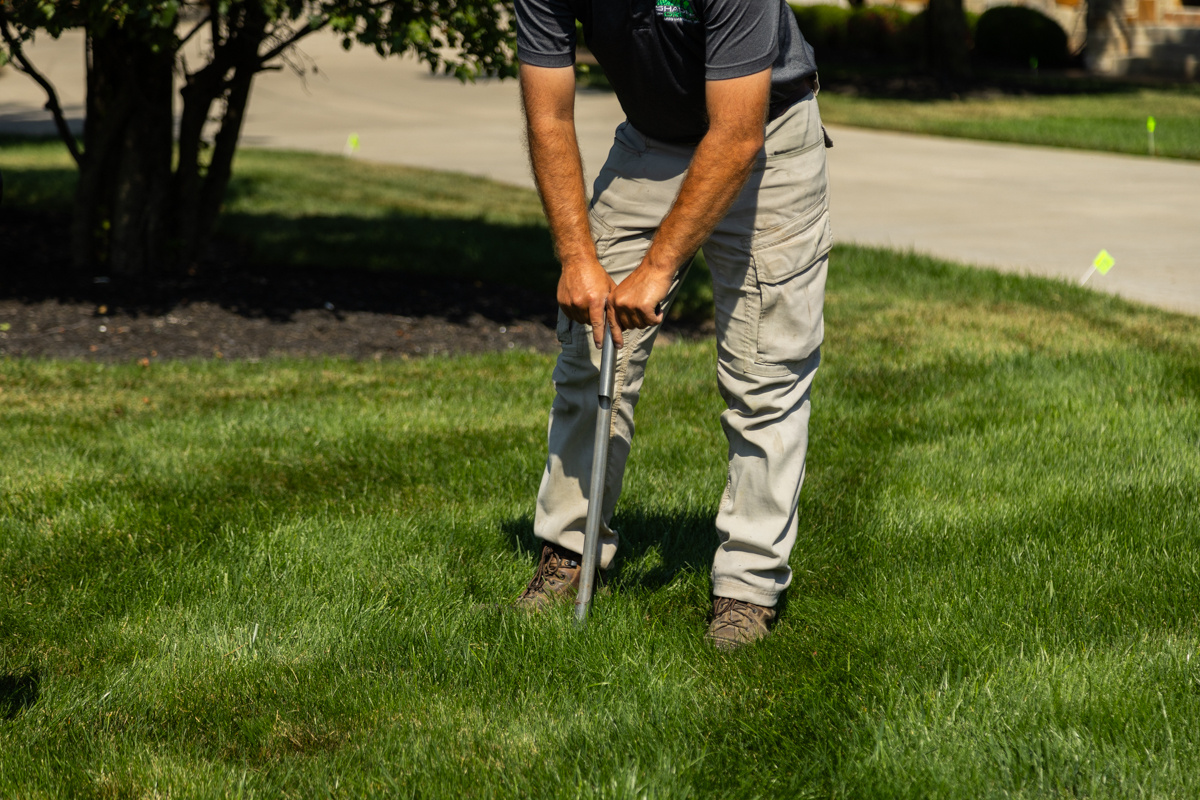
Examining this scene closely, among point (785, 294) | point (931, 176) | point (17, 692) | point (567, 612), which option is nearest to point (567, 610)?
point (567, 612)

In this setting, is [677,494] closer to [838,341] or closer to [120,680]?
[120,680]

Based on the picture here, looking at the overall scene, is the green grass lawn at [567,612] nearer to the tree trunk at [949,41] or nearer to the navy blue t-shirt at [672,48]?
the navy blue t-shirt at [672,48]

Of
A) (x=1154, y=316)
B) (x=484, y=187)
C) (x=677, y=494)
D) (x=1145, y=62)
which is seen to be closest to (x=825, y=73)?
(x=1145, y=62)

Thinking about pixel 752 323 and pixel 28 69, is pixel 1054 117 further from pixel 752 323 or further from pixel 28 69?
pixel 752 323

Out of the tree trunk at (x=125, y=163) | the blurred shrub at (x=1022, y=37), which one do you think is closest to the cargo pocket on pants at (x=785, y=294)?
the tree trunk at (x=125, y=163)

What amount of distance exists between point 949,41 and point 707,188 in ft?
78.7

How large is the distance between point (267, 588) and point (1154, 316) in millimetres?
5499

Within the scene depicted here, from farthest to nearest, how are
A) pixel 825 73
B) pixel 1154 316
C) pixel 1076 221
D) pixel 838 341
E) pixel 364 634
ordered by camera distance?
pixel 825 73
pixel 1076 221
pixel 1154 316
pixel 838 341
pixel 364 634

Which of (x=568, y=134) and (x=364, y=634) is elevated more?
(x=568, y=134)

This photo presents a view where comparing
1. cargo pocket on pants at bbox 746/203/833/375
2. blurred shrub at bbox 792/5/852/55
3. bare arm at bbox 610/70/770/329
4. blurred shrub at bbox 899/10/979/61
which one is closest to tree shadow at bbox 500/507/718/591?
cargo pocket on pants at bbox 746/203/833/375

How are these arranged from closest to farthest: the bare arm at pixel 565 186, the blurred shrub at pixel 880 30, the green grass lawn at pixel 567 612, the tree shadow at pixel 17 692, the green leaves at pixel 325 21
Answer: the green grass lawn at pixel 567 612
the tree shadow at pixel 17 692
the bare arm at pixel 565 186
the green leaves at pixel 325 21
the blurred shrub at pixel 880 30

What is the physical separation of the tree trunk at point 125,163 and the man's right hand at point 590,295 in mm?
4999

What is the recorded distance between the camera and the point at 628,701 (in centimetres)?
263

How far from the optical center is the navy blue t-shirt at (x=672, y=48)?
254cm
